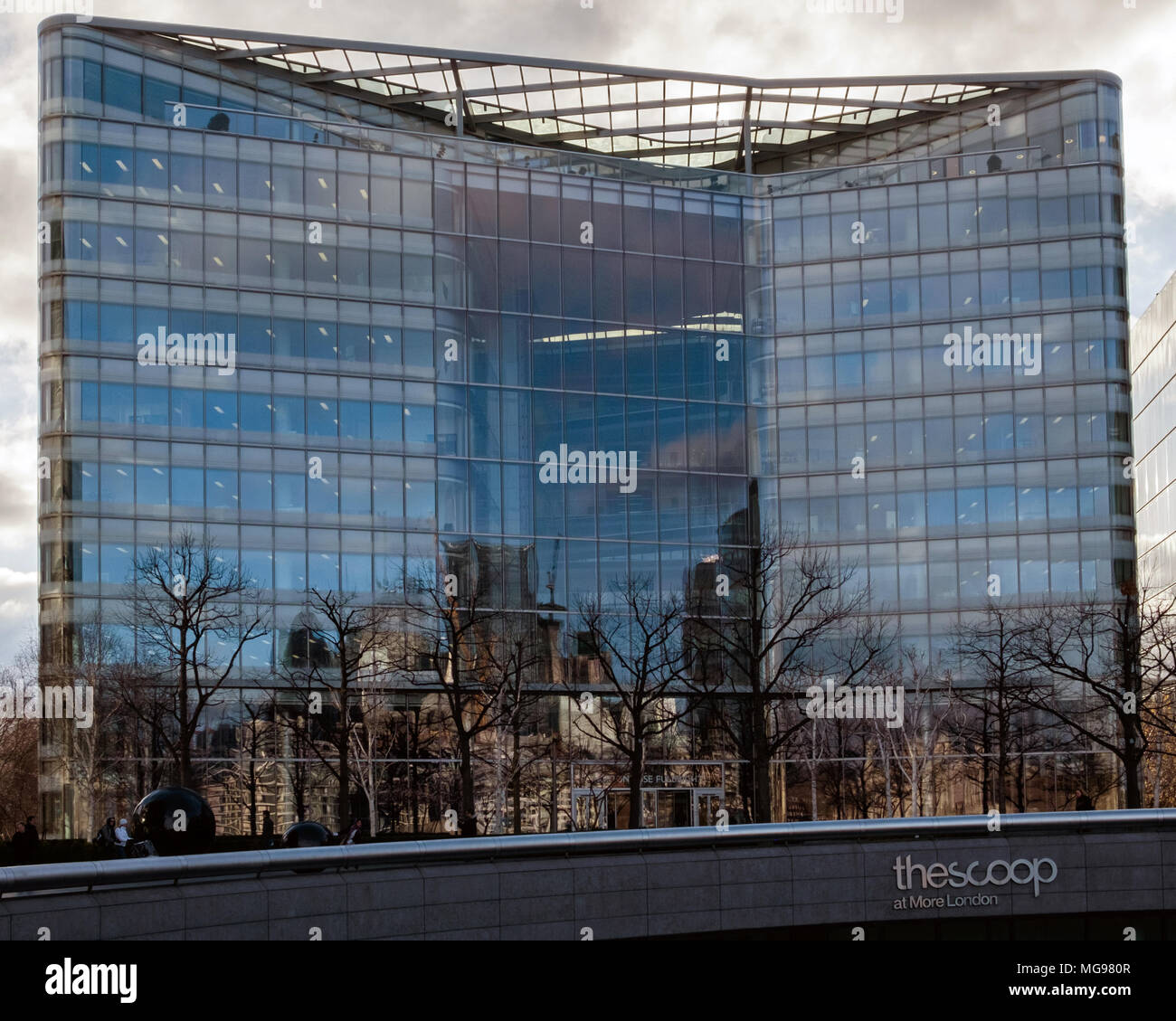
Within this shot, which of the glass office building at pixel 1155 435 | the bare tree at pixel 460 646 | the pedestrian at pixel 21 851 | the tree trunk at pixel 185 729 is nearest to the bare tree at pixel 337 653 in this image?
the bare tree at pixel 460 646

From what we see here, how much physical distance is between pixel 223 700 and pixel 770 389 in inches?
1127

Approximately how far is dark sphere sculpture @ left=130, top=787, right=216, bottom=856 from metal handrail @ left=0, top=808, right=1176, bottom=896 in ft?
10.2

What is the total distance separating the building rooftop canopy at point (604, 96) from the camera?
213 feet

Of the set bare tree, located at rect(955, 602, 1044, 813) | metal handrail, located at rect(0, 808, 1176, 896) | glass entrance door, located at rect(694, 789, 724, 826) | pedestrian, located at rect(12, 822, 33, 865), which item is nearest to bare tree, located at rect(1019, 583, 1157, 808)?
bare tree, located at rect(955, 602, 1044, 813)

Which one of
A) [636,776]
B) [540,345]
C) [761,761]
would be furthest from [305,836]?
[540,345]

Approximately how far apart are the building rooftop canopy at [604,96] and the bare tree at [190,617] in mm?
21559

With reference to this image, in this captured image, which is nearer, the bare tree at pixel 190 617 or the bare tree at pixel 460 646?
the bare tree at pixel 190 617

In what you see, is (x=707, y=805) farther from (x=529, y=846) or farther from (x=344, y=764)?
(x=529, y=846)

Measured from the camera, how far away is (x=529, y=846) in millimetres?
24125

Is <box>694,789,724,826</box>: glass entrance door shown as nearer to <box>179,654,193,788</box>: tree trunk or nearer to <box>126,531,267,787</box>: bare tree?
<box>126,531,267,787</box>: bare tree

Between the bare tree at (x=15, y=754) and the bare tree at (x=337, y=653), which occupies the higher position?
the bare tree at (x=337, y=653)

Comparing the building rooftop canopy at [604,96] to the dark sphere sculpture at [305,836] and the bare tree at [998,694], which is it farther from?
the dark sphere sculpture at [305,836]

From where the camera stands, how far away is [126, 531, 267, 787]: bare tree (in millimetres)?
57312

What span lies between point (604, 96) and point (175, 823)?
175ft
